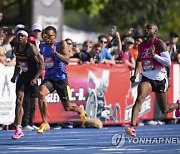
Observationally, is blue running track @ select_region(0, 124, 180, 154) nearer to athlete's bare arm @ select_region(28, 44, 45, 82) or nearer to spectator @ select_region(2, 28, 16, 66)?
athlete's bare arm @ select_region(28, 44, 45, 82)

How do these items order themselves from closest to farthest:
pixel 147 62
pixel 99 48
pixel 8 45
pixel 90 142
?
pixel 90 142
pixel 147 62
pixel 8 45
pixel 99 48

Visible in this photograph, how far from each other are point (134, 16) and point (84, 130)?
89.0ft

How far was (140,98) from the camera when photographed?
50.1ft

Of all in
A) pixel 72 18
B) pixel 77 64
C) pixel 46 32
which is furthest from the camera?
pixel 72 18

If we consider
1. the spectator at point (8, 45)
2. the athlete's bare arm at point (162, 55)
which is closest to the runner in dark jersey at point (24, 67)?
the spectator at point (8, 45)

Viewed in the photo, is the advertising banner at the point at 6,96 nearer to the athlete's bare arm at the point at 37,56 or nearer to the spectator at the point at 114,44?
the athlete's bare arm at the point at 37,56

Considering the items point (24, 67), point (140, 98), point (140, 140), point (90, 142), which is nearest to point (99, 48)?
point (24, 67)

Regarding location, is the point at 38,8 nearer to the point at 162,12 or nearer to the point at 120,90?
the point at 120,90

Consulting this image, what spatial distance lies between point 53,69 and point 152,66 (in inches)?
71.8

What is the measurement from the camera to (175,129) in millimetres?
18172

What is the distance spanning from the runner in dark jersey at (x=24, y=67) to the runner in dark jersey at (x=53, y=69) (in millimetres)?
222

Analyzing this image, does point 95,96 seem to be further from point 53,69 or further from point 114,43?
point 53,69

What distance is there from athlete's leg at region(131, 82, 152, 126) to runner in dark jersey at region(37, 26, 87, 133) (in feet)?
4.66

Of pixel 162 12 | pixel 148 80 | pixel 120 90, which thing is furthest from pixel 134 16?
pixel 148 80
